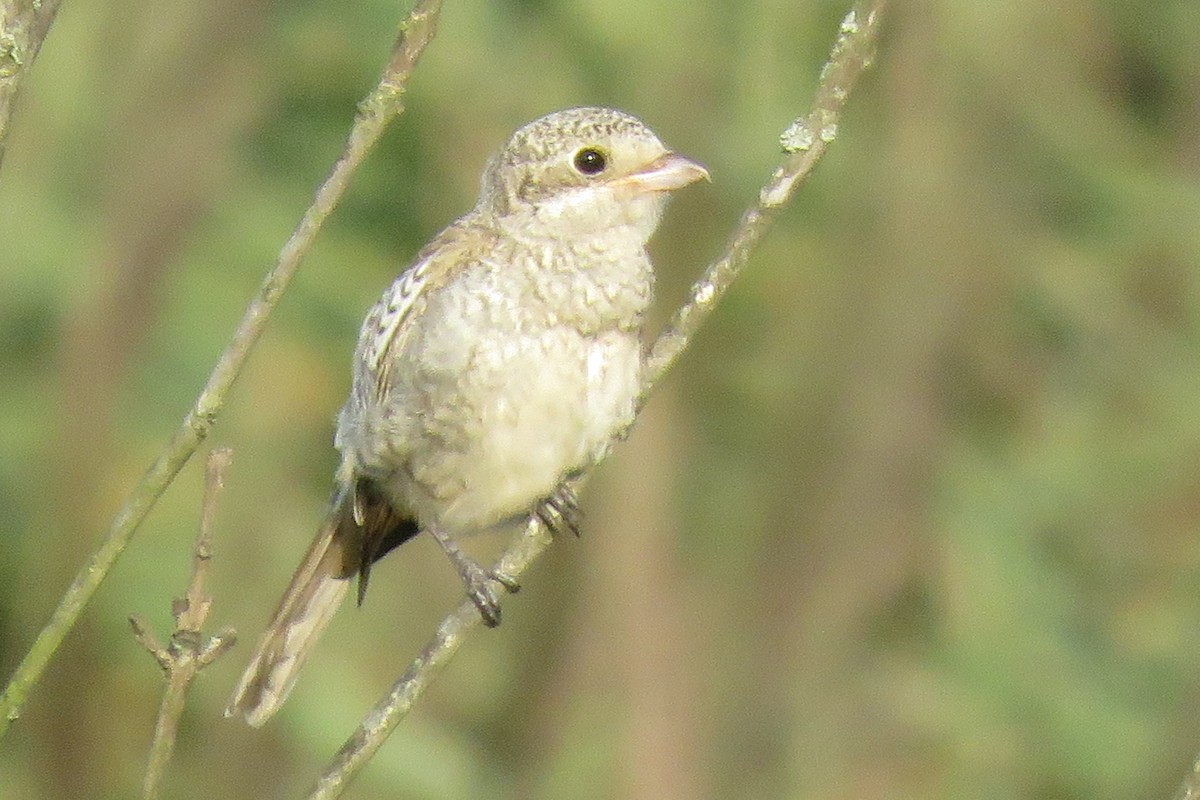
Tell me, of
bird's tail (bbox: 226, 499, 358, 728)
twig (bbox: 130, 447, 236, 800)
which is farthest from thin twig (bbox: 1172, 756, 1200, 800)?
bird's tail (bbox: 226, 499, 358, 728)

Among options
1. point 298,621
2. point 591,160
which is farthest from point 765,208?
point 298,621

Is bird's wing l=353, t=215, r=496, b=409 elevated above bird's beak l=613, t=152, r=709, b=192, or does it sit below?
below

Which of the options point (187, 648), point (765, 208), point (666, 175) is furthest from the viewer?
point (666, 175)

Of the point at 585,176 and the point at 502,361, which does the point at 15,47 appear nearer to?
the point at 502,361

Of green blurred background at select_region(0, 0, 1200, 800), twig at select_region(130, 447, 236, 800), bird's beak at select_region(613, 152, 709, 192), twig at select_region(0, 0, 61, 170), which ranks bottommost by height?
green blurred background at select_region(0, 0, 1200, 800)

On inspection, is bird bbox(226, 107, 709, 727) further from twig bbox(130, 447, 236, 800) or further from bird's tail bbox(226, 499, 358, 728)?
twig bbox(130, 447, 236, 800)

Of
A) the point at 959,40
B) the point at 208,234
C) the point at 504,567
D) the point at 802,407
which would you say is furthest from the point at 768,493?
the point at 504,567

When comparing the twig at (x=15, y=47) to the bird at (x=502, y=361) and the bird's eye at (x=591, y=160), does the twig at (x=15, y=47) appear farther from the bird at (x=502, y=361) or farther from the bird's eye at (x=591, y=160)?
the bird's eye at (x=591, y=160)

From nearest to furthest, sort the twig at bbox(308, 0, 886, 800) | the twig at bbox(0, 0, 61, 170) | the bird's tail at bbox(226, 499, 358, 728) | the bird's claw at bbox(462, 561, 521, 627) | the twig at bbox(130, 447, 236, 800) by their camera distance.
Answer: the twig at bbox(0, 0, 61, 170), the twig at bbox(130, 447, 236, 800), the twig at bbox(308, 0, 886, 800), the bird's claw at bbox(462, 561, 521, 627), the bird's tail at bbox(226, 499, 358, 728)
